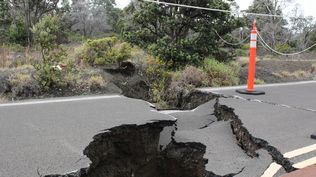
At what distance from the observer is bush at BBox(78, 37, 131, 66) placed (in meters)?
8.63

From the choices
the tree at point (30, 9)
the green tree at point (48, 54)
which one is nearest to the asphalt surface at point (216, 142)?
the green tree at point (48, 54)

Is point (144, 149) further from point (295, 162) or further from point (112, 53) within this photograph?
point (112, 53)

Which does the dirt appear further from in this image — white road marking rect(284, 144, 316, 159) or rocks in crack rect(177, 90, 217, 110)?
white road marking rect(284, 144, 316, 159)

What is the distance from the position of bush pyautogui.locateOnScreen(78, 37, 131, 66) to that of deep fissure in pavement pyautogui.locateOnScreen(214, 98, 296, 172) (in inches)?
151

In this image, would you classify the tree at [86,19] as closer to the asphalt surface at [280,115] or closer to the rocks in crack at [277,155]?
the asphalt surface at [280,115]

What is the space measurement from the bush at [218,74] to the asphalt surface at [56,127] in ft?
9.83

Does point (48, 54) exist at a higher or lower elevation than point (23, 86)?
higher

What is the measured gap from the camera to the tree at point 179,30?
9.05 meters

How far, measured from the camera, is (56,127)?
14.4 feet

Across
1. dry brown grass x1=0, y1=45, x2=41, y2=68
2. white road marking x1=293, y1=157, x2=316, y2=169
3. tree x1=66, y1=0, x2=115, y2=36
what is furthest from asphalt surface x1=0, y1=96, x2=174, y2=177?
tree x1=66, y1=0, x2=115, y2=36

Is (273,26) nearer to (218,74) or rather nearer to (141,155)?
(218,74)

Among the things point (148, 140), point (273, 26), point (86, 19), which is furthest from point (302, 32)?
point (148, 140)

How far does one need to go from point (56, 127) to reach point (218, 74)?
533cm

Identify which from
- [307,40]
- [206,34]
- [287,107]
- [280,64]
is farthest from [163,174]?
[307,40]
